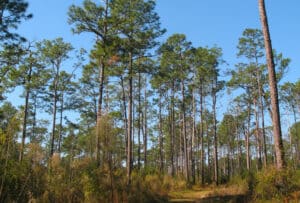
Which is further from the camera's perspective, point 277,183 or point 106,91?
point 106,91

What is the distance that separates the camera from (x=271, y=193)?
7.62 meters

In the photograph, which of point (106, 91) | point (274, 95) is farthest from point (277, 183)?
point (106, 91)

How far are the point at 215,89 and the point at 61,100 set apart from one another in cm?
1356

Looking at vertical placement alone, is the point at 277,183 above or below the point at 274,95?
below

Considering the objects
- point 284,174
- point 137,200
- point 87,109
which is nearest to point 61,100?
point 87,109

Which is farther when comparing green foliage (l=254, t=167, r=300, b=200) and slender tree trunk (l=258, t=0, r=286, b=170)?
slender tree trunk (l=258, t=0, r=286, b=170)

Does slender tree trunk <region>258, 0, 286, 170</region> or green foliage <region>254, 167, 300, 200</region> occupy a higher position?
slender tree trunk <region>258, 0, 286, 170</region>

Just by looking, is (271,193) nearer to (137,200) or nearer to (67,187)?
(137,200)

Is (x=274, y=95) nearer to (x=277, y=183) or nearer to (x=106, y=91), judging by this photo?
(x=277, y=183)

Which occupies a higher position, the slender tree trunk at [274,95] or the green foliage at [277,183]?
the slender tree trunk at [274,95]

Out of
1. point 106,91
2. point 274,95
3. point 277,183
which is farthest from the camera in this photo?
point 106,91

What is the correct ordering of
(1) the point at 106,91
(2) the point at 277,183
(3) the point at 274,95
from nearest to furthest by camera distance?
(2) the point at 277,183 → (3) the point at 274,95 → (1) the point at 106,91

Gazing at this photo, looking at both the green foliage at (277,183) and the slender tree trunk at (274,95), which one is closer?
the green foliage at (277,183)

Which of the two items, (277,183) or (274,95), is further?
(274,95)
